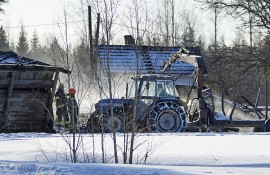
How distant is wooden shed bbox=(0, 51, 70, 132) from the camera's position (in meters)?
18.0

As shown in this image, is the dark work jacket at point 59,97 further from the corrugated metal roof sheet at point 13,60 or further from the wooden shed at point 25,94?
the corrugated metal roof sheet at point 13,60

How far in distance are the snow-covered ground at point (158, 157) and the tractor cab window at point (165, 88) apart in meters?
3.41

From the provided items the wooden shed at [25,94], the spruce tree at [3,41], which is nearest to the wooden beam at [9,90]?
the wooden shed at [25,94]

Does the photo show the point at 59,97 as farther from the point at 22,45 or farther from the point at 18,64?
the point at 22,45

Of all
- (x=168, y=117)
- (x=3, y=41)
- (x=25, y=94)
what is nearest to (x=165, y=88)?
(x=168, y=117)

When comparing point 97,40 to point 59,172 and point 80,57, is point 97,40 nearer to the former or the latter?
point 80,57

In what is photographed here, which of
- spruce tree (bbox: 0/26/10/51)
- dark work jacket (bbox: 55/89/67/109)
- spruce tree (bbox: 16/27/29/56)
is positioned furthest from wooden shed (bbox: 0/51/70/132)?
spruce tree (bbox: 16/27/29/56)

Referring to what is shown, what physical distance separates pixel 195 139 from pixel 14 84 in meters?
6.30

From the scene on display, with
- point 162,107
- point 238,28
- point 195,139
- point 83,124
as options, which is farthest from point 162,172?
point 238,28

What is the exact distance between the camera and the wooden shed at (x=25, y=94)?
17969mm

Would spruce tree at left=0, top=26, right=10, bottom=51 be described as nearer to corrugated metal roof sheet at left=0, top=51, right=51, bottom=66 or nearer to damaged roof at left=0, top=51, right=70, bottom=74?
corrugated metal roof sheet at left=0, top=51, right=51, bottom=66

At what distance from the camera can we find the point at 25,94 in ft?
60.2

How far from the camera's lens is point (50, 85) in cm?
1852

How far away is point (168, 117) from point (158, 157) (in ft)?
25.6
